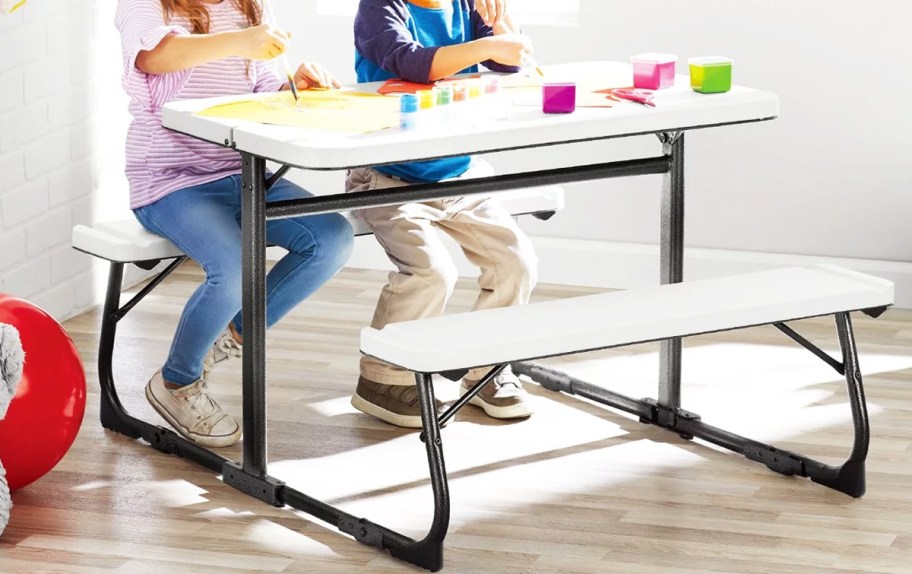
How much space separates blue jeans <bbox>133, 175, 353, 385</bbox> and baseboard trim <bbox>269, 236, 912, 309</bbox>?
1.37 m

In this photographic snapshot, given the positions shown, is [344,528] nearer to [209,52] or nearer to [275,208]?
[275,208]

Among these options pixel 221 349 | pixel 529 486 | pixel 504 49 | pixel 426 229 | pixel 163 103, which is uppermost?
pixel 504 49

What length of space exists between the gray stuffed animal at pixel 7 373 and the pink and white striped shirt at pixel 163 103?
47cm

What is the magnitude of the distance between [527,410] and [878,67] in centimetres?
149

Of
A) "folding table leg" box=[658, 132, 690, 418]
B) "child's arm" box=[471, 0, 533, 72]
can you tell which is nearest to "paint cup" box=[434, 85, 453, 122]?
"child's arm" box=[471, 0, 533, 72]

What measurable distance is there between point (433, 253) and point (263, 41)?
62 cm

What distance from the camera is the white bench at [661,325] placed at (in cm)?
246

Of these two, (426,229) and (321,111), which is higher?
(321,111)

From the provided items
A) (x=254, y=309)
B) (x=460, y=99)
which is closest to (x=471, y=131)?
(x=460, y=99)

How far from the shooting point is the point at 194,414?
3.05 m

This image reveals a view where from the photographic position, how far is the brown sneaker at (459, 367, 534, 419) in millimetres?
3252

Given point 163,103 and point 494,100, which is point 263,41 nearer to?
point 163,103

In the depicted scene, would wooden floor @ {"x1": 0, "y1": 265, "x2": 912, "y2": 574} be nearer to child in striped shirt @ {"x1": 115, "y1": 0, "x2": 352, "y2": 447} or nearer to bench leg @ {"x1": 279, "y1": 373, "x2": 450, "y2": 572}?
bench leg @ {"x1": 279, "y1": 373, "x2": 450, "y2": 572}

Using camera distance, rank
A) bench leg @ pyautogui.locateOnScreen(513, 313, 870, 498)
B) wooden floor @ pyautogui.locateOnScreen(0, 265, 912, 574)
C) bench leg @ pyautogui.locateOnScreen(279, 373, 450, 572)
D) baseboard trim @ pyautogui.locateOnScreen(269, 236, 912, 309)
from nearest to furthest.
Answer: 1. bench leg @ pyautogui.locateOnScreen(279, 373, 450, 572)
2. wooden floor @ pyautogui.locateOnScreen(0, 265, 912, 574)
3. bench leg @ pyautogui.locateOnScreen(513, 313, 870, 498)
4. baseboard trim @ pyautogui.locateOnScreen(269, 236, 912, 309)
